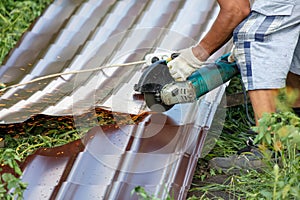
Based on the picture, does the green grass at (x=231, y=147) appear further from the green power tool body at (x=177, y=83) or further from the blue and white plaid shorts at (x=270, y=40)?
the green power tool body at (x=177, y=83)

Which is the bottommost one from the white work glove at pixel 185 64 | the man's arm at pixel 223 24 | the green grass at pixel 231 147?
the green grass at pixel 231 147

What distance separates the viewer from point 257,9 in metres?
3.65

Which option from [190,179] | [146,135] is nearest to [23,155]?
[146,135]

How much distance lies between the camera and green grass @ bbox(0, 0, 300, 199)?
9.41ft

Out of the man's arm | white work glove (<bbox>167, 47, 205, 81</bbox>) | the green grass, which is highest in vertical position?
the man's arm

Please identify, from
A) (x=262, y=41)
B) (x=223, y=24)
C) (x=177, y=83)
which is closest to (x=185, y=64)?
(x=177, y=83)

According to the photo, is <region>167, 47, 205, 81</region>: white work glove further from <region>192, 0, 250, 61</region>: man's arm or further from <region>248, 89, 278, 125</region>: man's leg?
<region>248, 89, 278, 125</region>: man's leg

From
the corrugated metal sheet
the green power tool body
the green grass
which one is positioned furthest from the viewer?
the green power tool body

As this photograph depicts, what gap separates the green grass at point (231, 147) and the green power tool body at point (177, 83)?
0.34m

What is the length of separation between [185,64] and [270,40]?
1.58ft

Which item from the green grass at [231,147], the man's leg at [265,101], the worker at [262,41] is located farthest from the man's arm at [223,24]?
the green grass at [231,147]

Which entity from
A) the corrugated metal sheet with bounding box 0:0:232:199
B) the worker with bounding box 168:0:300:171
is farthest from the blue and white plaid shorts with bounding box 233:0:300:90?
the corrugated metal sheet with bounding box 0:0:232:199

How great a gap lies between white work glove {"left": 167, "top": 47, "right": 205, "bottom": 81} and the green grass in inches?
18.6

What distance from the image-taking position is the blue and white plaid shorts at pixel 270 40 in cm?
361
